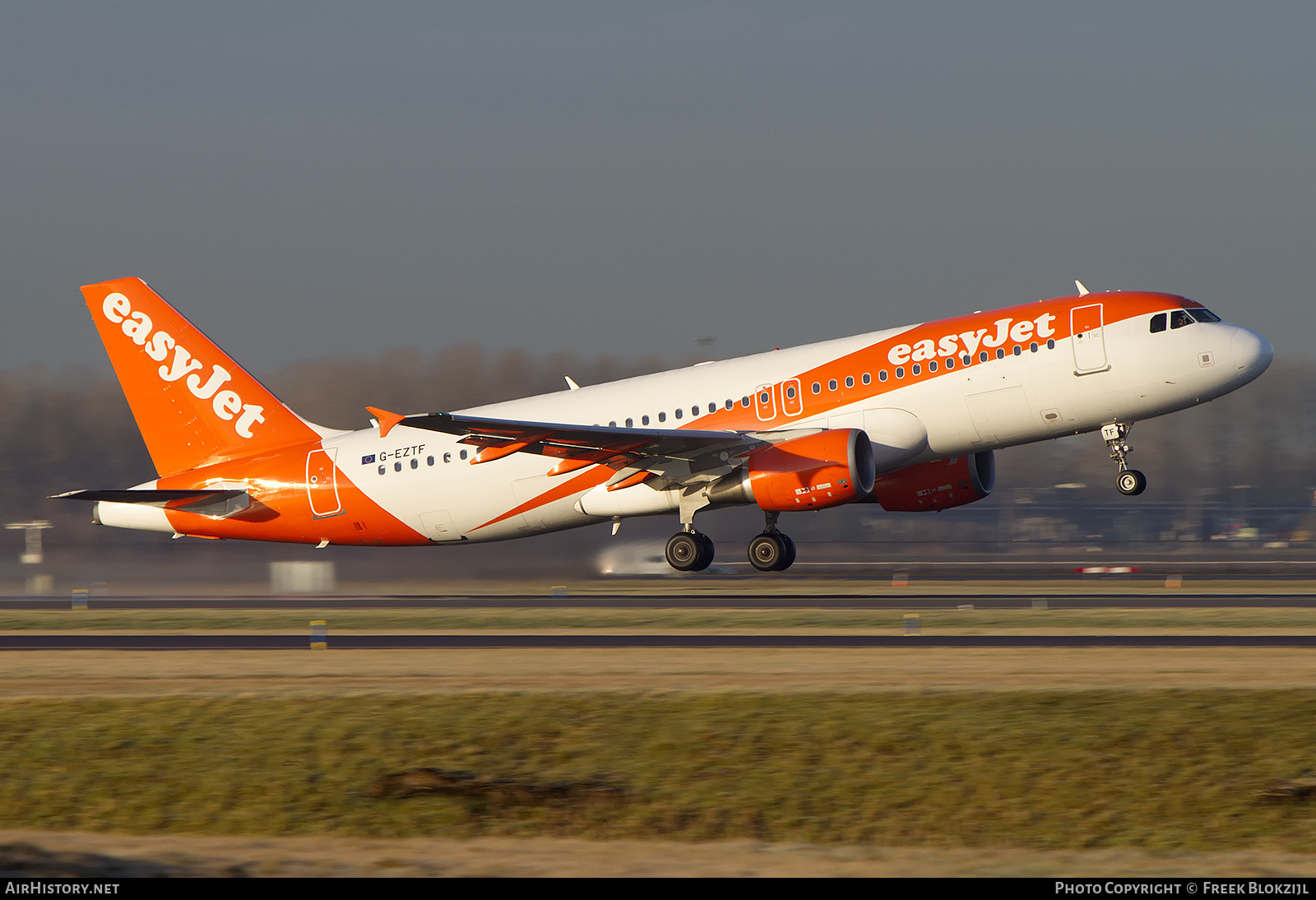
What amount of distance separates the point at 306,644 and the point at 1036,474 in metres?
90.2

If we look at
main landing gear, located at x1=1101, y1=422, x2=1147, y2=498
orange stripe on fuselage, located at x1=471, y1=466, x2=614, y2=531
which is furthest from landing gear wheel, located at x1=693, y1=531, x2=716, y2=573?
main landing gear, located at x1=1101, y1=422, x2=1147, y2=498

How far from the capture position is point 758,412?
31.7 meters

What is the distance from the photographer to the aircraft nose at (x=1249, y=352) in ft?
95.0

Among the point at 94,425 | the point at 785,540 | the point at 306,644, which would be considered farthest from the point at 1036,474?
the point at 306,644

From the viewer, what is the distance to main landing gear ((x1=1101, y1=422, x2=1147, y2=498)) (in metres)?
30.1

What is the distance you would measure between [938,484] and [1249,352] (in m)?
8.16

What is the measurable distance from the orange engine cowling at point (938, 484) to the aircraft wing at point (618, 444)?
4.21m

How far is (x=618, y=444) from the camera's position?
30969mm

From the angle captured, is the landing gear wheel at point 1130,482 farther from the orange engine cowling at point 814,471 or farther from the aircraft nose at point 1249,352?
the orange engine cowling at point 814,471

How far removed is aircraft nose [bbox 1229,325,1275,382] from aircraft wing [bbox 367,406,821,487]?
936cm

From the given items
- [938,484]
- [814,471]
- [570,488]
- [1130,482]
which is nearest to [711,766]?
[814,471]

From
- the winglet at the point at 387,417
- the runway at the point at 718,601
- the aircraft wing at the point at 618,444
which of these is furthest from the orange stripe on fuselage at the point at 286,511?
the winglet at the point at 387,417

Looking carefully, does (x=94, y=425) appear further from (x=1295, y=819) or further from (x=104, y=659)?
(x=1295, y=819)

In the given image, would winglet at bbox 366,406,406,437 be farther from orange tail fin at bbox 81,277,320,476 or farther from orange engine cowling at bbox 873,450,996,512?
orange engine cowling at bbox 873,450,996,512
